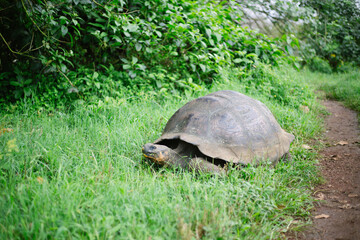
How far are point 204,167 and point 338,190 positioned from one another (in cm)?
142

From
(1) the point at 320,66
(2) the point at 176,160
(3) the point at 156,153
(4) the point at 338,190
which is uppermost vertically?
(3) the point at 156,153

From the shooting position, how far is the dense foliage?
3773 mm

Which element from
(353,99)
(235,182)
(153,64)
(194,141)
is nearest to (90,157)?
(194,141)

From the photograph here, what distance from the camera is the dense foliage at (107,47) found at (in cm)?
377

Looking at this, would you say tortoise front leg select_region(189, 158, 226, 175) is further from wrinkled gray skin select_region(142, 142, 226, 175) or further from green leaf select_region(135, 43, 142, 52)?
green leaf select_region(135, 43, 142, 52)

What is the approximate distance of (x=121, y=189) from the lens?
6.76ft

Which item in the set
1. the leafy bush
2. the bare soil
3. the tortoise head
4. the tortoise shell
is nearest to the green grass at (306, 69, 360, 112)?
the bare soil

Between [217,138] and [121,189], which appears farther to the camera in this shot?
[217,138]

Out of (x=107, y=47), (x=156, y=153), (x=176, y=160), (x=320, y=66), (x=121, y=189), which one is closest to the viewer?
(x=121, y=189)

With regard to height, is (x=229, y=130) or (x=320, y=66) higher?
(x=229, y=130)

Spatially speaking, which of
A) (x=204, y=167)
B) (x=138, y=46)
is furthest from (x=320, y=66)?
(x=204, y=167)

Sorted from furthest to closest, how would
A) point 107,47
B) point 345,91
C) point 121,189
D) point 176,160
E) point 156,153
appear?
point 345,91 → point 107,47 → point 176,160 → point 156,153 → point 121,189

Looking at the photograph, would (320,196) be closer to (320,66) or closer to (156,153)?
(156,153)

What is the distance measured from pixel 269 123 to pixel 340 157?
122cm
